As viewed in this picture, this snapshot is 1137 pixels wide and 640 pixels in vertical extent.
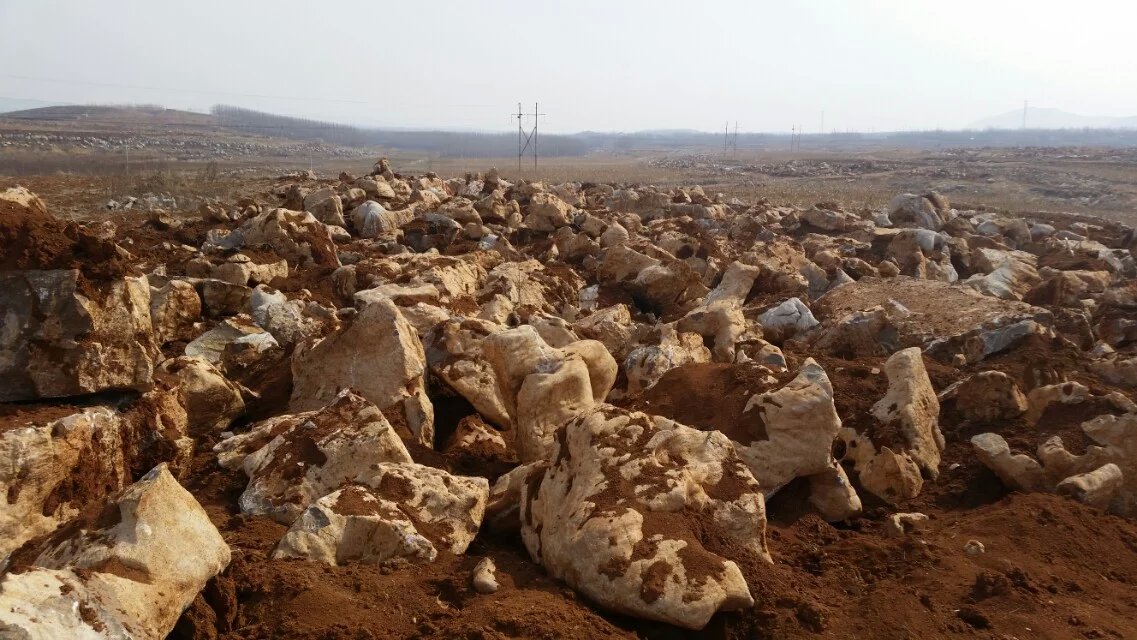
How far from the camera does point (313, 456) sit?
4625mm

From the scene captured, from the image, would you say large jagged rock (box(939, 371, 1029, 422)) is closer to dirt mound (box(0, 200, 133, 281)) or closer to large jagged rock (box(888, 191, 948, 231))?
dirt mound (box(0, 200, 133, 281))

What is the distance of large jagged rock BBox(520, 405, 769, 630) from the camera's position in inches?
136

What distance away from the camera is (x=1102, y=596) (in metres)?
3.96

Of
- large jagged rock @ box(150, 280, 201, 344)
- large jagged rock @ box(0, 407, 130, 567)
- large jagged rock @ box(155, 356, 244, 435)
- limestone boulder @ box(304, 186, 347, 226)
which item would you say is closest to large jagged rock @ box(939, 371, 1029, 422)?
large jagged rock @ box(155, 356, 244, 435)

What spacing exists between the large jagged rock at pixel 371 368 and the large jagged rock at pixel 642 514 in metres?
1.45

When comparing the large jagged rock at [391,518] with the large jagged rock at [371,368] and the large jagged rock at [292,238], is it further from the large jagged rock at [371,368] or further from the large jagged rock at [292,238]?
the large jagged rock at [292,238]

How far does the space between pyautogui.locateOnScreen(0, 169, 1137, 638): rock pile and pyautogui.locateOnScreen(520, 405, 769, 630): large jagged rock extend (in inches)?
0.6

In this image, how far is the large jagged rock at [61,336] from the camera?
4402 mm

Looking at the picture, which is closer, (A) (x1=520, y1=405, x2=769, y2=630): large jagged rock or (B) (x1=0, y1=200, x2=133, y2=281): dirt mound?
(A) (x1=520, y1=405, x2=769, y2=630): large jagged rock

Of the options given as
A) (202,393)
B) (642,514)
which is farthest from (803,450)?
(202,393)

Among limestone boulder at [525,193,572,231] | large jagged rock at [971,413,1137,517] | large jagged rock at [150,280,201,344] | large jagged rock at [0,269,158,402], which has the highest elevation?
limestone boulder at [525,193,572,231]

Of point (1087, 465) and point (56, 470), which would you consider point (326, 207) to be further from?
point (1087, 465)

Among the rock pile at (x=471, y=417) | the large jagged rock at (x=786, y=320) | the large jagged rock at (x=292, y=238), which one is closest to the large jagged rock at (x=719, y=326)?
the rock pile at (x=471, y=417)

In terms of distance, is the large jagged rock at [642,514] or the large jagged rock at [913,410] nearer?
the large jagged rock at [642,514]
